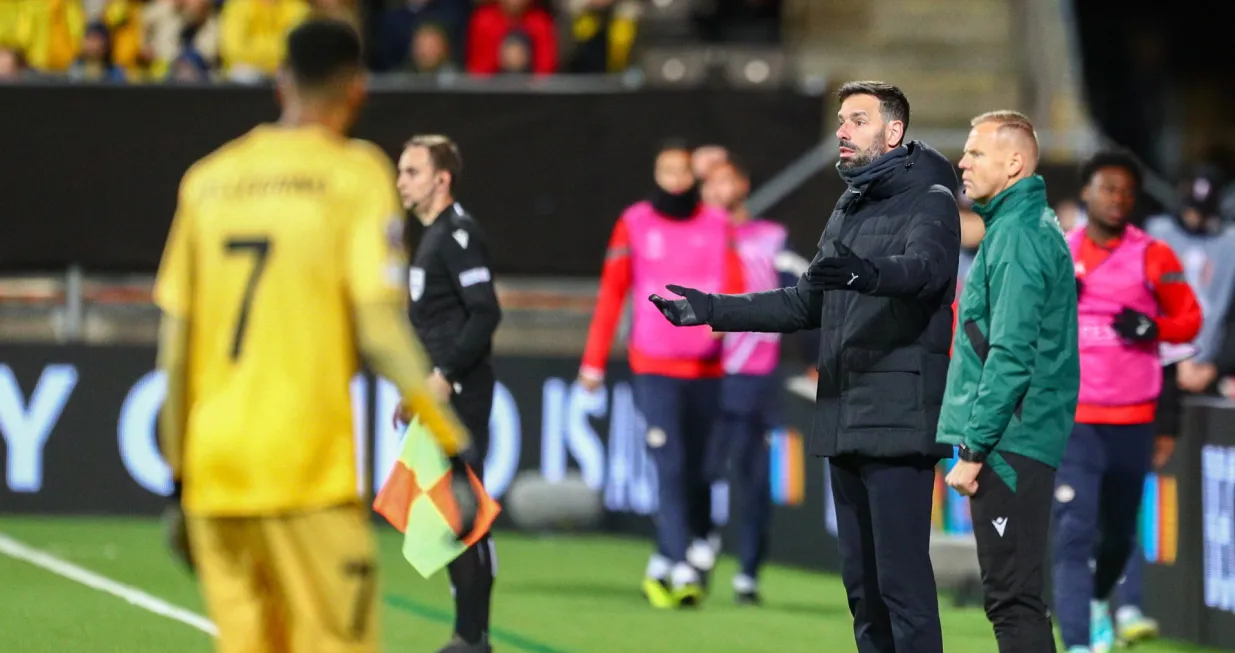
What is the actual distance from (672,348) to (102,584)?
3344 mm

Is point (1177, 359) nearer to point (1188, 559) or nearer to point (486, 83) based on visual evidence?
point (1188, 559)

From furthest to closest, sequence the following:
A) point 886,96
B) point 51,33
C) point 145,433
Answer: point 51,33, point 145,433, point 886,96

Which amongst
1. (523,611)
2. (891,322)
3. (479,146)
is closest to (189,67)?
(479,146)

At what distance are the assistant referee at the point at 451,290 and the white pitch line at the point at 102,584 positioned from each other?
153 centimetres

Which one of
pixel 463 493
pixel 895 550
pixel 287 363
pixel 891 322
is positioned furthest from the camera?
pixel 891 322

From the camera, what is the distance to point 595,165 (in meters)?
14.9

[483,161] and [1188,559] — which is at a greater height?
[483,161]

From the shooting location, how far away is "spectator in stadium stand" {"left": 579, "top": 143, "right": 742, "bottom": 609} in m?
11.1

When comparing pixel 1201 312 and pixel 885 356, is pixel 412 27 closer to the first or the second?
pixel 1201 312

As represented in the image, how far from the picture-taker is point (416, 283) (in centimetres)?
838

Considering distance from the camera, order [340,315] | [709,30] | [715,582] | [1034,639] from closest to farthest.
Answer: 1. [340,315]
2. [1034,639]
3. [715,582]
4. [709,30]

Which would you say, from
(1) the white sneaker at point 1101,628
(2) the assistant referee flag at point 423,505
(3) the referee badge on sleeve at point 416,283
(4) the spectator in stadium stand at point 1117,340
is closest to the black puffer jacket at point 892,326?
(2) the assistant referee flag at point 423,505

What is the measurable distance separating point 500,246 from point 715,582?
3747 mm

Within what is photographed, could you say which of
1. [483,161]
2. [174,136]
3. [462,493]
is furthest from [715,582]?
[462,493]
